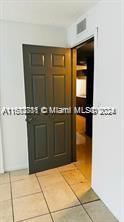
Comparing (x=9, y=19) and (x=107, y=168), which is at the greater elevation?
(x=9, y=19)

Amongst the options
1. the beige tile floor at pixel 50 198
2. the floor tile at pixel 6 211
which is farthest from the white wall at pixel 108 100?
the floor tile at pixel 6 211

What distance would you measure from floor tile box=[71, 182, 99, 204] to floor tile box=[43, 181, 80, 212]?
0.25 ft

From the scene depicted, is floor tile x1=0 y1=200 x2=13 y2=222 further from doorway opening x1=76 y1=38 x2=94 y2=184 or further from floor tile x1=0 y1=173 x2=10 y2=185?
doorway opening x1=76 y1=38 x2=94 y2=184

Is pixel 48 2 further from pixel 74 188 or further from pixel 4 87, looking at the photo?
pixel 74 188

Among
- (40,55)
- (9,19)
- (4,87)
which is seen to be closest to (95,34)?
(40,55)

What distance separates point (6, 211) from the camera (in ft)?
6.96

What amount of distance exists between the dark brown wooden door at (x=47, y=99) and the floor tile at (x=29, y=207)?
0.66 m

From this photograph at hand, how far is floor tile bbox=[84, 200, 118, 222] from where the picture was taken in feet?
6.53

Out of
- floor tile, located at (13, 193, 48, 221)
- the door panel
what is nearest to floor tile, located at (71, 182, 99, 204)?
floor tile, located at (13, 193, 48, 221)

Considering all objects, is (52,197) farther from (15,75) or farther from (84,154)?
(15,75)

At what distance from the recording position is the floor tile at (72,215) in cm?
199

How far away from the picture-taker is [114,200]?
202 centimetres

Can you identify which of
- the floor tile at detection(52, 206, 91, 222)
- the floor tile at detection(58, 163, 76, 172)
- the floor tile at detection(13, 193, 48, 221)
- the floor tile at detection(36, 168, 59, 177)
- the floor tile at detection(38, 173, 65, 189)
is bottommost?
the floor tile at detection(52, 206, 91, 222)

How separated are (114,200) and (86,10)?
2.37m
